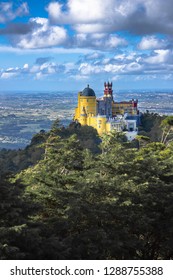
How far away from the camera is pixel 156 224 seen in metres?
16.5

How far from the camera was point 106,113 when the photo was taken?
258ft

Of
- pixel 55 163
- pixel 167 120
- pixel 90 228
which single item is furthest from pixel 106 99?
pixel 90 228

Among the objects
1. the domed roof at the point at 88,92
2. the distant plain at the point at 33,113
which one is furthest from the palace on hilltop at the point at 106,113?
the distant plain at the point at 33,113

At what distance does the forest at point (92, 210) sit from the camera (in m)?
11.9

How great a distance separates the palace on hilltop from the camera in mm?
72369

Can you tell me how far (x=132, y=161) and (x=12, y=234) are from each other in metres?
6.44

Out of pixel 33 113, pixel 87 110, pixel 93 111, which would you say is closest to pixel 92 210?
pixel 87 110

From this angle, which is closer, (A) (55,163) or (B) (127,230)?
(B) (127,230)

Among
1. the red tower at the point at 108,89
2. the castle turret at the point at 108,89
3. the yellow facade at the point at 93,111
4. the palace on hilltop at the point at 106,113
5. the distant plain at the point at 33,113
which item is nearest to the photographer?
the palace on hilltop at the point at 106,113

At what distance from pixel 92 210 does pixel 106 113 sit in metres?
65.0

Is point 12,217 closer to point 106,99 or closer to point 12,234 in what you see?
point 12,234

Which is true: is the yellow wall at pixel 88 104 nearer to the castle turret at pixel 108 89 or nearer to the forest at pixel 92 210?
the castle turret at pixel 108 89

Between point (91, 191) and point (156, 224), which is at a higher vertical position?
point (91, 191)

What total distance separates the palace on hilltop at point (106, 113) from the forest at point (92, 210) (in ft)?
171
